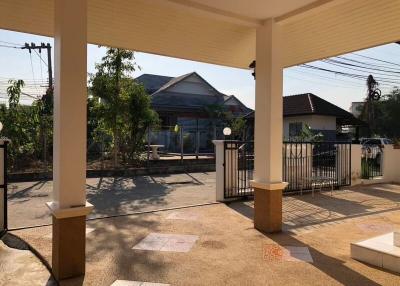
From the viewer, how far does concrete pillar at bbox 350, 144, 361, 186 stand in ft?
34.2

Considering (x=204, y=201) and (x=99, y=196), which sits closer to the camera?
(x=204, y=201)

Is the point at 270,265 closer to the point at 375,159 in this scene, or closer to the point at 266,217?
the point at 266,217

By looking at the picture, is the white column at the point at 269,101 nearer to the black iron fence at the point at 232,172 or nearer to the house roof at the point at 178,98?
the black iron fence at the point at 232,172

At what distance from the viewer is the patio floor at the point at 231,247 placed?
3676 mm

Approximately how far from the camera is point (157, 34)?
5.94 meters

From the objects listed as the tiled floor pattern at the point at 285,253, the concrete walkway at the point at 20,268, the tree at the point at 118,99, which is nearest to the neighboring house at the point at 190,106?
the tree at the point at 118,99

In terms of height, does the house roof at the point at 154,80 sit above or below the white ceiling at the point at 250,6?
above

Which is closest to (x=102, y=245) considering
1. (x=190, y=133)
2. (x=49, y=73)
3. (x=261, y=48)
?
(x=261, y=48)

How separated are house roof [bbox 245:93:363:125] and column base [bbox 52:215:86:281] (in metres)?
18.3

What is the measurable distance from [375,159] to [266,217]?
893 centimetres

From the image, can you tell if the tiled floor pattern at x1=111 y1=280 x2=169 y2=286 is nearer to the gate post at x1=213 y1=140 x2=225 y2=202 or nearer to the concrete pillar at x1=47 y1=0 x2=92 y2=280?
the concrete pillar at x1=47 y1=0 x2=92 y2=280

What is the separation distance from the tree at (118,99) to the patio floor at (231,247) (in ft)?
23.1

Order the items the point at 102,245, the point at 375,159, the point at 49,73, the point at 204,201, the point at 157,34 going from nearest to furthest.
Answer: the point at 102,245 → the point at 157,34 → the point at 204,201 → the point at 375,159 → the point at 49,73

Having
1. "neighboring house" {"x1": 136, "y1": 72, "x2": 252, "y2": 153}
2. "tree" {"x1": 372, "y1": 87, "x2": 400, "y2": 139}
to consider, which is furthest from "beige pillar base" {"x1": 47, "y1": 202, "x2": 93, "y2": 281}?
"tree" {"x1": 372, "y1": 87, "x2": 400, "y2": 139}
